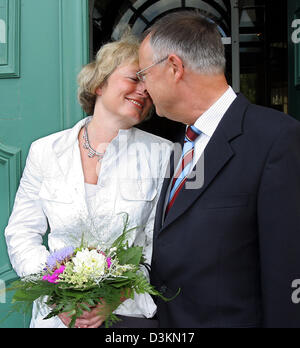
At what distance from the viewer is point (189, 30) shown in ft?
6.01

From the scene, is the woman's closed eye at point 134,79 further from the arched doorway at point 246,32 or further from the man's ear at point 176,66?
the arched doorway at point 246,32

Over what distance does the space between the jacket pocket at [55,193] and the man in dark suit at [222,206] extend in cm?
43

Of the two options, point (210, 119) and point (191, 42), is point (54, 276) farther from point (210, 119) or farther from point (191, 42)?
point (191, 42)

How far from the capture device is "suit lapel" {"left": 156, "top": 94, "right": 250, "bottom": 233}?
164 centimetres

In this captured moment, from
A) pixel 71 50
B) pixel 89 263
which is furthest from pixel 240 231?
pixel 71 50

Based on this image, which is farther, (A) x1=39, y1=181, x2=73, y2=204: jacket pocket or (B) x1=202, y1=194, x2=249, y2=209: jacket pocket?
(A) x1=39, y1=181, x2=73, y2=204: jacket pocket

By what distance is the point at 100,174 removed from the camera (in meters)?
2.03

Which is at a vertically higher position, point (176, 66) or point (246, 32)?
point (246, 32)

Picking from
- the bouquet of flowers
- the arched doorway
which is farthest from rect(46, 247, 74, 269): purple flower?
the arched doorway

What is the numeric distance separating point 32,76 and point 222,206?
4.46 ft

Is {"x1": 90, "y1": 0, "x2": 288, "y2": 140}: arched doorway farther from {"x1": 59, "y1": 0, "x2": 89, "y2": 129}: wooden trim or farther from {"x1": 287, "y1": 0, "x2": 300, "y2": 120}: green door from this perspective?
{"x1": 59, "y1": 0, "x2": 89, "y2": 129}: wooden trim

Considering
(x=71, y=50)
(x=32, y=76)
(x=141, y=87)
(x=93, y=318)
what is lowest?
(x=93, y=318)

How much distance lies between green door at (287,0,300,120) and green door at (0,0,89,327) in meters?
1.20

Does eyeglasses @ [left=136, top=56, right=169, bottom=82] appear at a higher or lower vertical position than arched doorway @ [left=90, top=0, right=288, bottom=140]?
lower
